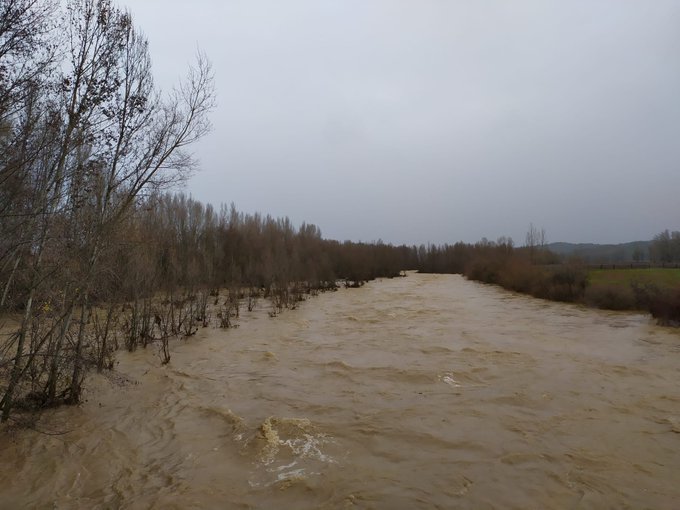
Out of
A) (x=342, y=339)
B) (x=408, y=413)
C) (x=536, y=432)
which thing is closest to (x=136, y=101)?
(x=408, y=413)

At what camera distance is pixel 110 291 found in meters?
8.34

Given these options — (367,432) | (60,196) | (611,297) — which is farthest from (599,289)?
(60,196)

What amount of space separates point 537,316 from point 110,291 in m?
15.3

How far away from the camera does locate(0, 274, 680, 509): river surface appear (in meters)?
4.20

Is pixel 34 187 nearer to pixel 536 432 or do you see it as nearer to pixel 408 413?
pixel 408 413

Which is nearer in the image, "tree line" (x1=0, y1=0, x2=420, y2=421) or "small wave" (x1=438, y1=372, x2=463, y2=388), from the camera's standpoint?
"tree line" (x1=0, y1=0, x2=420, y2=421)

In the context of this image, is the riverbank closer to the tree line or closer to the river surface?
the river surface

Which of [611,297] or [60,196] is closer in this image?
[60,196]

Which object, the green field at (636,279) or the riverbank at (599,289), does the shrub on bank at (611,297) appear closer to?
the riverbank at (599,289)

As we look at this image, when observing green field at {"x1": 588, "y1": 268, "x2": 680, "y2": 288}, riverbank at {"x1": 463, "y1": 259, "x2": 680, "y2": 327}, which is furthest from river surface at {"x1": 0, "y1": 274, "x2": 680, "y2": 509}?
green field at {"x1": 588, "y1": 268, "x2": 680, "y2": 288}

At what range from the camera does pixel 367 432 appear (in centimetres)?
566

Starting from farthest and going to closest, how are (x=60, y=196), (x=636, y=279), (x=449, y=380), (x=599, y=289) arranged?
(x=636, y=279)
(x=599, y=289)
(x=449, y=380)
(x=60, y=196)

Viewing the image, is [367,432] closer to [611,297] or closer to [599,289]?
[611,297]

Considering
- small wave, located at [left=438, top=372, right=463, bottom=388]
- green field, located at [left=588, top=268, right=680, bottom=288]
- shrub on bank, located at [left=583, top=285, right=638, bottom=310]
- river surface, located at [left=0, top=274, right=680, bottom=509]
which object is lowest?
river surface, located at [left=0, top=274, right=680, bottom=509]
